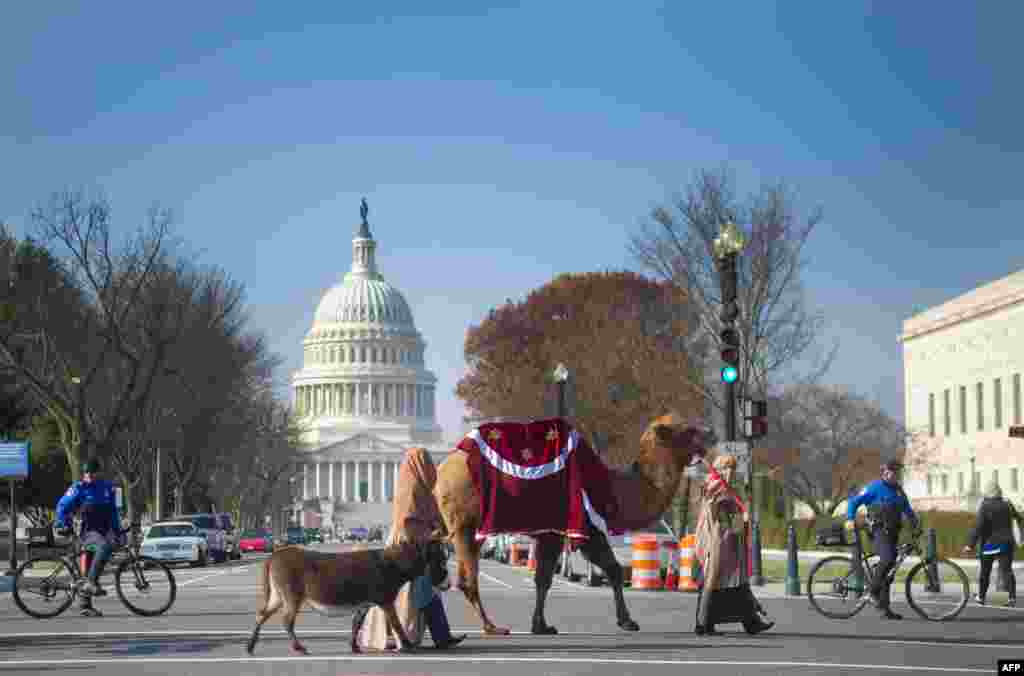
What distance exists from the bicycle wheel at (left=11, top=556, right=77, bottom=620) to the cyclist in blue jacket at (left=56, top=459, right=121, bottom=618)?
0.27 metres

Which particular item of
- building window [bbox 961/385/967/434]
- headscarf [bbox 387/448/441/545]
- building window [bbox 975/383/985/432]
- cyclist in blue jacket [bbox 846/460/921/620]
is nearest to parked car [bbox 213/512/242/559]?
building window [bbox 975/383/985/432]

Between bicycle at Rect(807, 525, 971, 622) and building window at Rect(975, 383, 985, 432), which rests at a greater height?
building window at Rect(975, 383, 985, 432)

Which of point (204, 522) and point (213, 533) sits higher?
point (204, 522)

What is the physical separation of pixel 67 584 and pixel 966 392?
186 ft

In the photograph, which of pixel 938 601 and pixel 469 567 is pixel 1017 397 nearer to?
pixel 938 601

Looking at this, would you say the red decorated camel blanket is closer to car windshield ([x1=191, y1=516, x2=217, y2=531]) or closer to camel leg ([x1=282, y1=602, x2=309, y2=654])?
camel leg ([x1=282, y1=602, x2=309, y2=654])

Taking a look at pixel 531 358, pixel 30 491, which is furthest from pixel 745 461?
pixel 30 491

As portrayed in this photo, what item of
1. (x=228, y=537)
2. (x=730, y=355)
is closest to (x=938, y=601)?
(x=730, y=355)

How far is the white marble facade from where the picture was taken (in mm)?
68000

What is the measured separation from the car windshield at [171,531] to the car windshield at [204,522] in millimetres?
5337

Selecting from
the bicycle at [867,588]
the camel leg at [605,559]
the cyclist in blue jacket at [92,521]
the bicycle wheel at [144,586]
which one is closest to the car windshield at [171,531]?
the bicycle wheel at [144,586]

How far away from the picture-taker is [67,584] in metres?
22.9

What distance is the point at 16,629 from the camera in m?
20.8

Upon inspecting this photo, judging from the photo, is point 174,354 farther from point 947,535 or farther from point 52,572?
point 52,572
